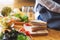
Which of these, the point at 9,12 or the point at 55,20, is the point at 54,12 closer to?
the point at 55,20

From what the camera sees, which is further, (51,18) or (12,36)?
(51,18)

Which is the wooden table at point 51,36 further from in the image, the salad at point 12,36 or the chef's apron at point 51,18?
the salad at point 12,36

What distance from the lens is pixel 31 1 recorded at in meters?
3.07

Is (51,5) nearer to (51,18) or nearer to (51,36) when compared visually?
(51,18)

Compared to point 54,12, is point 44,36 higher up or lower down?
lower down

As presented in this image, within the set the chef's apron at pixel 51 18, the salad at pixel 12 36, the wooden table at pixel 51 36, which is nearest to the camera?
the salad at pixel 12 36

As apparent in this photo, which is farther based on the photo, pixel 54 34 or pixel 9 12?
pixel 9 12

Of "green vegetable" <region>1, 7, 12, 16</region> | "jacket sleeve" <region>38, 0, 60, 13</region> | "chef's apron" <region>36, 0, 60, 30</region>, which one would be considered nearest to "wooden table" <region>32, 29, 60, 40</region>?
"chef's apron" <region>36, 0, 60, 30</region>

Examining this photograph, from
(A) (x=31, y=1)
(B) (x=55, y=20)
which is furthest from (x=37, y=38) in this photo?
(A) (x=31, y=1)

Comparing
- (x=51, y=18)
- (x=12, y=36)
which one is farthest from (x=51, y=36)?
(x=12, y=36)

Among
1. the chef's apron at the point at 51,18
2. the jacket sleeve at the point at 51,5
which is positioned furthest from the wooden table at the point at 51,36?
the jacket sleeve at the point at 51,5

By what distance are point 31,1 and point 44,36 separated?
209cm

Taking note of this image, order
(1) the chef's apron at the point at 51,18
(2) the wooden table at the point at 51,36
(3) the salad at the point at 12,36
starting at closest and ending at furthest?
(3) the salad at the point at 12,36, (2) the wooden table at the point at 51,36, (1) the chef's apron at the point at 51,18

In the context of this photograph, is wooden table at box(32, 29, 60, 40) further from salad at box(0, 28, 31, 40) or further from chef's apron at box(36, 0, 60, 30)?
salad at box(0, 28, 31, 40)
